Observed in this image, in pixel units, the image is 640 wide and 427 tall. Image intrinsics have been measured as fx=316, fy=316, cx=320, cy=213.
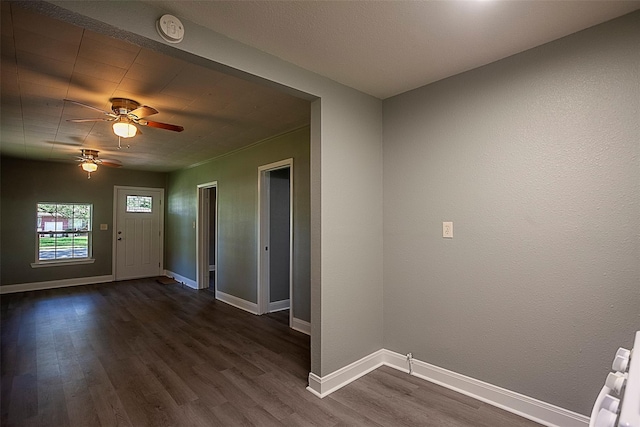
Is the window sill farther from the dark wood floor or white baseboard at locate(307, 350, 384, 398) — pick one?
white baseboard at locate(307, 350, 384, 398)

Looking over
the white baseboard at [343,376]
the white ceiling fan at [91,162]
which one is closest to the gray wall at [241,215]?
the white baseboard at [343,376]

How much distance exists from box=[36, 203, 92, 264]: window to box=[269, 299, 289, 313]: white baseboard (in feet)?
15.4

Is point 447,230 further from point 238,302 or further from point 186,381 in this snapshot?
point 238,302

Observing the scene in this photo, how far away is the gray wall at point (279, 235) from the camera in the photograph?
476 cm

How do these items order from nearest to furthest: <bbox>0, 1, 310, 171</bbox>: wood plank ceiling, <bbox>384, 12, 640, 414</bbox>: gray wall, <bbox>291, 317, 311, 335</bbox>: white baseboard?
<bbox>384, 12, 640, 414</bbox>: gray wall < <bbox>0, 1, 310, 171</bbox>: wood plank ceiling < <bbox>291, 317, 311, 335</bbox>: white baseboard

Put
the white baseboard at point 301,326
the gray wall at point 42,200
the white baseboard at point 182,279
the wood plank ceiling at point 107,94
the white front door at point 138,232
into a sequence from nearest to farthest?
the wood plank ceiling at point 107,94
the white baseboard at point 301,326
the gray wall at point 42,200
the white baseboard at point 182,279
the white front door at point 138,232

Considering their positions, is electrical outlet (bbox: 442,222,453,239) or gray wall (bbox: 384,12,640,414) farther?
electrical outlet (bbox: 442,222,453,239)

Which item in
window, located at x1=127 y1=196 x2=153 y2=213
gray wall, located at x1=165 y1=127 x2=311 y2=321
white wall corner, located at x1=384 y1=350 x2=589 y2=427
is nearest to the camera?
white wall corner, located at x1=384 y1=350 x2=589 y2=427

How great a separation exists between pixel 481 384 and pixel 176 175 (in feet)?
23.1

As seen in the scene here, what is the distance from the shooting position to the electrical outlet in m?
2.51

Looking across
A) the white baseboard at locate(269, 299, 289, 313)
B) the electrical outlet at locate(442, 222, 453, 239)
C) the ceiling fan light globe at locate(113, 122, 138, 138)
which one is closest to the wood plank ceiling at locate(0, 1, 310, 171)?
the ceiling fan light globe at locate(113, 122, 138, 138)

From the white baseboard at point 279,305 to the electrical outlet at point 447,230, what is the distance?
10.0ft

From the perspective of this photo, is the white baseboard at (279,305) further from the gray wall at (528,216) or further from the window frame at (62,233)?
the window frame at (62,233)

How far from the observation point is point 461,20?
71.6 inches
